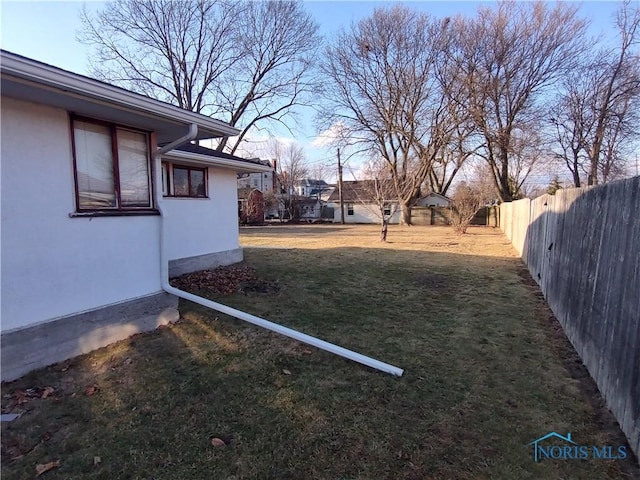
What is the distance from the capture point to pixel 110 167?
12.7 feet

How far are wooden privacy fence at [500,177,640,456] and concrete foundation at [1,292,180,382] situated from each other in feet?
14.9

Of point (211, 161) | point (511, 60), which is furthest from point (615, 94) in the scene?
point (211, 161)

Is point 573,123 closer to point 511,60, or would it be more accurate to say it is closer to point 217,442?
point 511,60

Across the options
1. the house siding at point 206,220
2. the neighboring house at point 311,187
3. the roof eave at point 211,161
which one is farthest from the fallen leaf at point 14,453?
the neighboring house at point 311,187

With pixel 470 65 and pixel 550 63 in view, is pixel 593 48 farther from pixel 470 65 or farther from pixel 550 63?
pixel 470 65

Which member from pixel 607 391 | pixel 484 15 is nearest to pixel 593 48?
pixel 484 15

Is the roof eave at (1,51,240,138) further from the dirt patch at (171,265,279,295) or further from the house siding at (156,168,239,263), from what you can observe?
the house siding at (156,168,239,263)

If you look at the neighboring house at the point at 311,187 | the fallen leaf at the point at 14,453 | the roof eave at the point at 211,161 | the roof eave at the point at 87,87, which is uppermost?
the neighboring house at the point at 311,187

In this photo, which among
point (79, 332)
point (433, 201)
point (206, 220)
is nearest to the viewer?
point (79, 332)

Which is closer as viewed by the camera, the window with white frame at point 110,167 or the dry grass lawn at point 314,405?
the dry grass lawn at point 314,405

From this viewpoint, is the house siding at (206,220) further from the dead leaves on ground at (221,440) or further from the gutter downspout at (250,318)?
the dead leaves on ground at (221,440)

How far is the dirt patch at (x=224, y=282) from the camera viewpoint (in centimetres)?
606

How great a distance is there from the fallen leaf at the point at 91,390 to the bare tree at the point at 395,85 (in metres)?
20.9

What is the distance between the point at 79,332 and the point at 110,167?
1.78 metres
